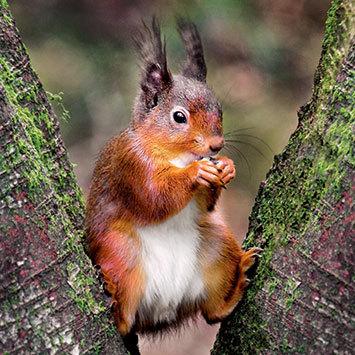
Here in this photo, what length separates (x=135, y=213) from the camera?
2.97 metres

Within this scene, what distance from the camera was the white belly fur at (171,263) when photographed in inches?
117

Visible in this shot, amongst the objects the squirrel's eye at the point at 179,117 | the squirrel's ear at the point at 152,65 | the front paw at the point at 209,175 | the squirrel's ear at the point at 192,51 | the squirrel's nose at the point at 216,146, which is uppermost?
the squirrel's ear at the point at 192,51

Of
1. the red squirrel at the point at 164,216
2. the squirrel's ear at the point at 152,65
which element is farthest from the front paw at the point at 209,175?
the squirrel's ear at the point at 152,65

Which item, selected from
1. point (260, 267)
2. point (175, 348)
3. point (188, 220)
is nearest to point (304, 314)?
point (260, 267)

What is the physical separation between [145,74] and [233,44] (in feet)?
11.6

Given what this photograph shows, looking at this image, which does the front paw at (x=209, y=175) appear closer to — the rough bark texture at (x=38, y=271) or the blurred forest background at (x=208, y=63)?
the rough bark texture at (x=38, y=271)

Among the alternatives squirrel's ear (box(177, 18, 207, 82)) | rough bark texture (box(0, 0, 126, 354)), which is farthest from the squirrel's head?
rough bark texture (box(0, 0, 126, 354))

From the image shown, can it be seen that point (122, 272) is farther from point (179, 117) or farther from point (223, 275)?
point (179, 117)

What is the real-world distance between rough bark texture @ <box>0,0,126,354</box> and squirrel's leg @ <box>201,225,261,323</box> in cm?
45

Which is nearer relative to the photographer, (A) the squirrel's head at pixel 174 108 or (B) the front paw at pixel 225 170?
(B) the front paw at pixel 225 170

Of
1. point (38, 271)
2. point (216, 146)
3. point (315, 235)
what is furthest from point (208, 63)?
point (38, 271)

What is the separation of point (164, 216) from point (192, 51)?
61 cm

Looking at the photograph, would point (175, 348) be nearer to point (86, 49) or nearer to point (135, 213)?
point (86, 49)

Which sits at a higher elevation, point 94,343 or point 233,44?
point 233,44
